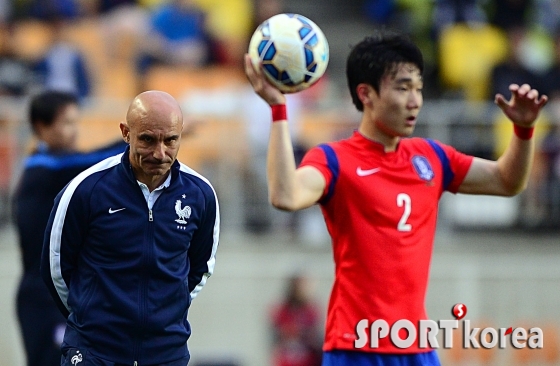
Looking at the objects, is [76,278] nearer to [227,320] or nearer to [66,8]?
[227,320]

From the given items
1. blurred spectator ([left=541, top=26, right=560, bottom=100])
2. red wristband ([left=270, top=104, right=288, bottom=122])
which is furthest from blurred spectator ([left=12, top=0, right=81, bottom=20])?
red wristband ([left=270, top=104, right=288, bottom=122])

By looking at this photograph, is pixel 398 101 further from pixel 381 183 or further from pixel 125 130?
pixel 125 130

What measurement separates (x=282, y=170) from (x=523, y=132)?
1541mm

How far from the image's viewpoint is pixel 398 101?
5.86 meters

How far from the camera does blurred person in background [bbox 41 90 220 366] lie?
5.09 meters

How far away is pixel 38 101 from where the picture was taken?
7367 mm

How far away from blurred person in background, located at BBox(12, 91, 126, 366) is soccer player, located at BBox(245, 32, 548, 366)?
1.70 meters

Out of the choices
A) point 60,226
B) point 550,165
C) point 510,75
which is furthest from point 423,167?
point 510,75

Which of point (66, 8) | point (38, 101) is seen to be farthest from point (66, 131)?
point (66, 8)

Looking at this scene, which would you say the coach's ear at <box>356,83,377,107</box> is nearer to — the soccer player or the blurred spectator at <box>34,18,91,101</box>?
the soccer player

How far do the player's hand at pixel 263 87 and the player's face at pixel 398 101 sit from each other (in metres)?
0.61

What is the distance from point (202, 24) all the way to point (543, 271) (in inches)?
218

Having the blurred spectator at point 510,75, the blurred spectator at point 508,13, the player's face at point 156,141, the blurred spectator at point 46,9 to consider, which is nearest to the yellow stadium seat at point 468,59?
the blurred spectator at point 510,75

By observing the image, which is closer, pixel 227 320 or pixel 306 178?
pixel 306 178
